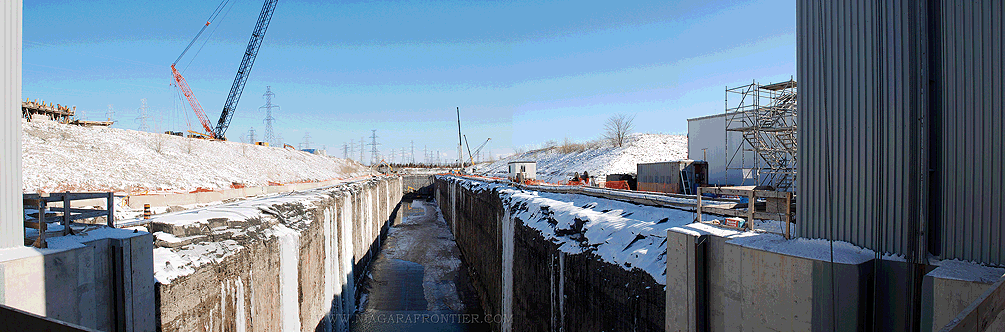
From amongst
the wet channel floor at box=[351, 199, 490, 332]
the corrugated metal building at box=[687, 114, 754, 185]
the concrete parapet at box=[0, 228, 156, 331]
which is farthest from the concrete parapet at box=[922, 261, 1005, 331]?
the corrugated metal building at box=[687, 114, 754, 185]

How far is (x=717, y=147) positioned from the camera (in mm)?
31844

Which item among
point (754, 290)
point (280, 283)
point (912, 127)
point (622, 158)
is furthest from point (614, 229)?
point (622, 158)

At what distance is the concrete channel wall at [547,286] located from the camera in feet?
24.6

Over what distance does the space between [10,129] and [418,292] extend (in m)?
17.8

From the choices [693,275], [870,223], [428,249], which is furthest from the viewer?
[428,249]

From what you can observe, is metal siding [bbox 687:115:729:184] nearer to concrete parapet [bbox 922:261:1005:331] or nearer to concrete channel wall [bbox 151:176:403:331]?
concrete channel wall [bbox 151:176:403:331]

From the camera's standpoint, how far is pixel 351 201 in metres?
24.6

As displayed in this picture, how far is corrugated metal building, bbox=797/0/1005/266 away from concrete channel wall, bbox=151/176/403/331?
9981 mm

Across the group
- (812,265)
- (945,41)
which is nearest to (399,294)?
(812,265)

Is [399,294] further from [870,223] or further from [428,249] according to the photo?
[870,223]

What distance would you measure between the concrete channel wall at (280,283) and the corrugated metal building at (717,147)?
936 inches

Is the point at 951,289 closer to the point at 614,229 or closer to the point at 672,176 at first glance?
the point at 614,229

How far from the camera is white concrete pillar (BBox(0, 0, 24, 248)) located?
513cm

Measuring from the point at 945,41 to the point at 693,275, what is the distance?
3.69m
